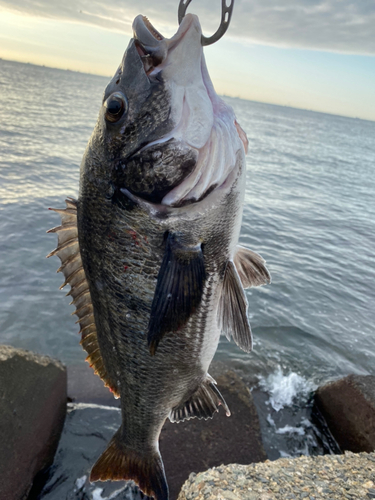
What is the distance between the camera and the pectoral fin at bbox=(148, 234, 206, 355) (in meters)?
2.20

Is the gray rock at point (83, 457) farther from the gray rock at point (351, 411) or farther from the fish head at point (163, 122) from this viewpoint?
the fish head at point (163, 122)

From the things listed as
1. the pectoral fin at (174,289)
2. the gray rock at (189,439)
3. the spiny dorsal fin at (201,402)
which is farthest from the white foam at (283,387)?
the pectoral fin at (174,289)

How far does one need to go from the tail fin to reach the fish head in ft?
7.62

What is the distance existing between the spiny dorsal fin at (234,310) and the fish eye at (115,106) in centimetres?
123

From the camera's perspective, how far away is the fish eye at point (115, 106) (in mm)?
2090

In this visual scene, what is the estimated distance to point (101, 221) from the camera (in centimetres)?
232

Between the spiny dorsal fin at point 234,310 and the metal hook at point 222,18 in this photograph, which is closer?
the metal hook at point 222,18

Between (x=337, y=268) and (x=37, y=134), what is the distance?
20261 mm

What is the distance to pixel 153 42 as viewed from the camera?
6.54 feet

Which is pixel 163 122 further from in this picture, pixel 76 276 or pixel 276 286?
pixel 276 286

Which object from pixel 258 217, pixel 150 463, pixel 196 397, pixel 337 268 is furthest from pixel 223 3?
pixel 258 217

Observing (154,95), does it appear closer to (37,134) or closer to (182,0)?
(182,0)

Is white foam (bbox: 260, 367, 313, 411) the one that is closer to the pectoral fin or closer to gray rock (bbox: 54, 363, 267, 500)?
gray rock (bbox: 54, 363, 267, 500)

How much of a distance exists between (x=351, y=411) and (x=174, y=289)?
4372mm
